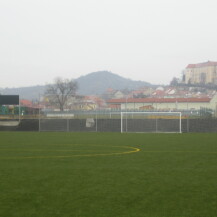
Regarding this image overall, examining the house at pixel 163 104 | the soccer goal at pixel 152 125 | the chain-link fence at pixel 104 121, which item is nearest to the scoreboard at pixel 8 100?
the chain-link fence at pixel 104 121

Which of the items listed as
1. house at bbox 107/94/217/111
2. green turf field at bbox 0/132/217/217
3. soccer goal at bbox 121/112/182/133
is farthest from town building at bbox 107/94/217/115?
green turf field at bbox 0/132/217/217

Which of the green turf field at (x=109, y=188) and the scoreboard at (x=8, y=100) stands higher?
the scoreboard at (x=8, y=100)

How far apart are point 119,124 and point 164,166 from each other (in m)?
28.9

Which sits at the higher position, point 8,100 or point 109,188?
point 8,100

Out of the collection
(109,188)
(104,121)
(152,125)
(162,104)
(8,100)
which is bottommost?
(152,125)

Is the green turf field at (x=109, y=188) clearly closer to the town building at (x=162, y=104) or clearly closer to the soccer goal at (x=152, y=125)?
the soccer goal at (x=152, y=125)

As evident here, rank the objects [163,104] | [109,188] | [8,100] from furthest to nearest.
→ 1. [8,100]
2. [163,104]
3. [109,188]

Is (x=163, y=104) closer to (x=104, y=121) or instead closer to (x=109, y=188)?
(x=104, y=121)

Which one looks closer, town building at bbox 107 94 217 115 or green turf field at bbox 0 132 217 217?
green turf field at bbox 0 132 217 217

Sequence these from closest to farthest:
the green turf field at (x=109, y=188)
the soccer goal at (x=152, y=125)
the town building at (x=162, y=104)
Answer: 1. the green turf field at (x=109, y=188)
2. the soccer goal at (x=152, y=125)
3. the town building at (x=162, y=104)

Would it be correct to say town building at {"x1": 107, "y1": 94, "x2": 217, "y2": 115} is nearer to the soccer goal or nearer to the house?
the house

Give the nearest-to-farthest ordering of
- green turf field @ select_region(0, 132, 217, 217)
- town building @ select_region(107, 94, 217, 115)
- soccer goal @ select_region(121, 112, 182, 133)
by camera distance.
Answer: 1. green turf field @ select_region(0, 132, 217, 217)
2. soccer goal @ select_region(121, 112, 182, 133)
3. town building @ select_region(107, 94, 217, 115)

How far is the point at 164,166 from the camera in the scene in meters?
11.8

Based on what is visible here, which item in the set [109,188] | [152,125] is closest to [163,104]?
[152,125]
